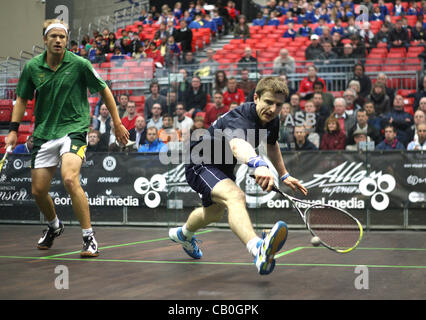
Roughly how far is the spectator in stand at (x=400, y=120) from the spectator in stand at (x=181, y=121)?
114 inches

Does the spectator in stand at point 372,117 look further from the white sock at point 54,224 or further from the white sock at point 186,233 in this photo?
the white sock at point 54,224

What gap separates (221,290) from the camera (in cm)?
355

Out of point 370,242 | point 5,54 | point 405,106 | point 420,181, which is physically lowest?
point 370,242

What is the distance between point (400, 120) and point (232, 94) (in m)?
2.57

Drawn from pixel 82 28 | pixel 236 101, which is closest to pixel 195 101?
pixel 236 101

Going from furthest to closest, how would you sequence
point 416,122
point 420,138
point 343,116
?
1. point 343,116
2. point 416,122
3. point 420,138

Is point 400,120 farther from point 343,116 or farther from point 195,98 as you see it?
point 195,98

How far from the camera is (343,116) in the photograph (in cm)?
895

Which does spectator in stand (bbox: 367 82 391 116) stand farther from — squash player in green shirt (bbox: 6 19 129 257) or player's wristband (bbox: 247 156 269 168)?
player's wristband (bbox: 247 156 269 168)

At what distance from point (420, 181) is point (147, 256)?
4.15m

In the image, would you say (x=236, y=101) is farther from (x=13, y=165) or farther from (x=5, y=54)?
(x=5, y=54)

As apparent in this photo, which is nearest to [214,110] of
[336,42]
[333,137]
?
[333,137]

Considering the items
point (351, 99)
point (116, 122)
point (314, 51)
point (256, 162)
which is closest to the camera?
point (256, 162)

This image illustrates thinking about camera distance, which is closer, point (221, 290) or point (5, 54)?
point (221, 290)
